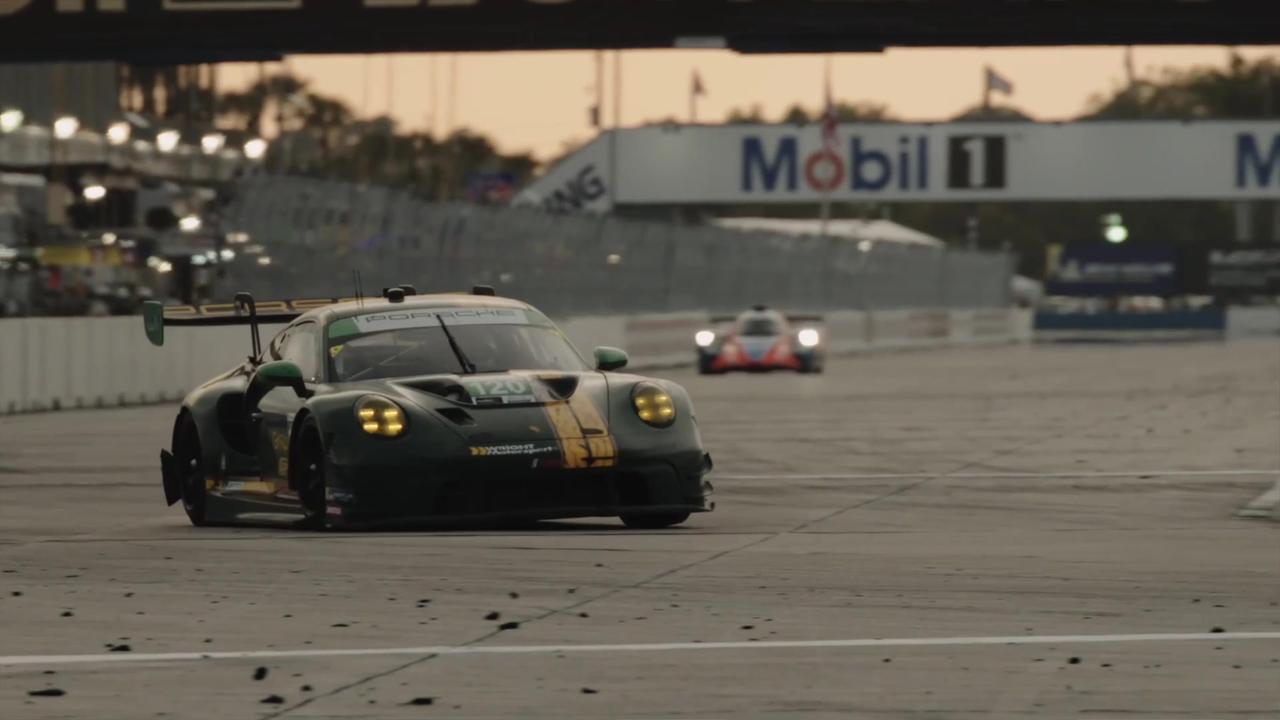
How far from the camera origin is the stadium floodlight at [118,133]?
1382 inches

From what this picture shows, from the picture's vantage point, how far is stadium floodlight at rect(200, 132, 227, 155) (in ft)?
131

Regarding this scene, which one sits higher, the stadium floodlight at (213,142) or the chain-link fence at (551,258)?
the stadium floodlight at (213,142)

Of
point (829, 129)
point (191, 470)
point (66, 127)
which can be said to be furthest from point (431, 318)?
point (829, 129)

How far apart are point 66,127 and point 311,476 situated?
23.2m

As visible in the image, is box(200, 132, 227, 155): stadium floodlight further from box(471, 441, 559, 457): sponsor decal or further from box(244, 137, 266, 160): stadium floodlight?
box(471, 441, 559, 457): sponsor decal

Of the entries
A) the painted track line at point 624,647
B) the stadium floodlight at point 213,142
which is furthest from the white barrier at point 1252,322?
the painted track line at point 624,647

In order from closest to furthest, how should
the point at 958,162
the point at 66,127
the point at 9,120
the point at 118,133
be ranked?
1. the point at 9,120
2. the point at 66,127
3. the point at 118,133
4. the point at 958,162

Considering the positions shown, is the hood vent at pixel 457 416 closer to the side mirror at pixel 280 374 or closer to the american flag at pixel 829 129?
the side mirror at pixel 280 374

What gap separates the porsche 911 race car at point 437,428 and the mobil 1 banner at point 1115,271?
83823 millimetres

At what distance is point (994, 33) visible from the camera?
20.7 meters

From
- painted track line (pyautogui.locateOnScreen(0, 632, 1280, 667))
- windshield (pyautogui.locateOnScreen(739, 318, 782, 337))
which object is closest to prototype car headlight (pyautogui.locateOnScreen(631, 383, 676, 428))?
painted track line (pyautogui.locateOnScreen(0, 632, 1280, 667))

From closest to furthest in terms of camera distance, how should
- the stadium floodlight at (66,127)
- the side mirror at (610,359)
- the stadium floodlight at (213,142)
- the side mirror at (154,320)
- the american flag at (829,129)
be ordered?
the side mirror at (610,359)
the side mirror at (154,320)
the stadium floodlight at (66,127)
the stadium floodlight at (213,142)
the american flag at (829,129)

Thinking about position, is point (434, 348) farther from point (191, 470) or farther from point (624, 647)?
point (624, 647)

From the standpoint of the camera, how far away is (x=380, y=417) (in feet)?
39.3
